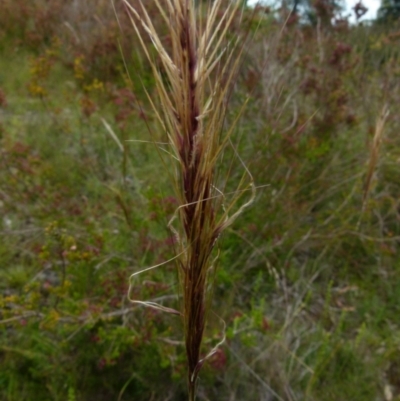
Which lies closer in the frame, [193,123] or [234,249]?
[193,123]

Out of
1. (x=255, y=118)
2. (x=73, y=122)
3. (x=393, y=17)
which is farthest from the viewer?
(x=393, y=17)

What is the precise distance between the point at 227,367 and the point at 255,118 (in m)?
1.81

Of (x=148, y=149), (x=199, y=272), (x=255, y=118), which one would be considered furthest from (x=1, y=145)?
(x=199, y=272)

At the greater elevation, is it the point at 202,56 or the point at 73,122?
the point at 202,56

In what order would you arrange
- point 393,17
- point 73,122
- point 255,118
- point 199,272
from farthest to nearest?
point 393,17
point 73,122
point 255,118
point 199,272

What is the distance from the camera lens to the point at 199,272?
0.97 metres

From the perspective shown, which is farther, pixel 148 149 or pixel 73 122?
pixel 73 122

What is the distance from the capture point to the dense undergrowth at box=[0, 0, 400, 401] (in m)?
1.97

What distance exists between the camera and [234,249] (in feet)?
8.80

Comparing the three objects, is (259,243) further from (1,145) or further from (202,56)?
(202,56)

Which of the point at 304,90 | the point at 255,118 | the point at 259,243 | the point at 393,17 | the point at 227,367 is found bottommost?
the point at 227,367

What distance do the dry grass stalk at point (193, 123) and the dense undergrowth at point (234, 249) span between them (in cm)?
26

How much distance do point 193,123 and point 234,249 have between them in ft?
6.25

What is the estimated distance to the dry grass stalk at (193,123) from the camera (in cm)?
80
